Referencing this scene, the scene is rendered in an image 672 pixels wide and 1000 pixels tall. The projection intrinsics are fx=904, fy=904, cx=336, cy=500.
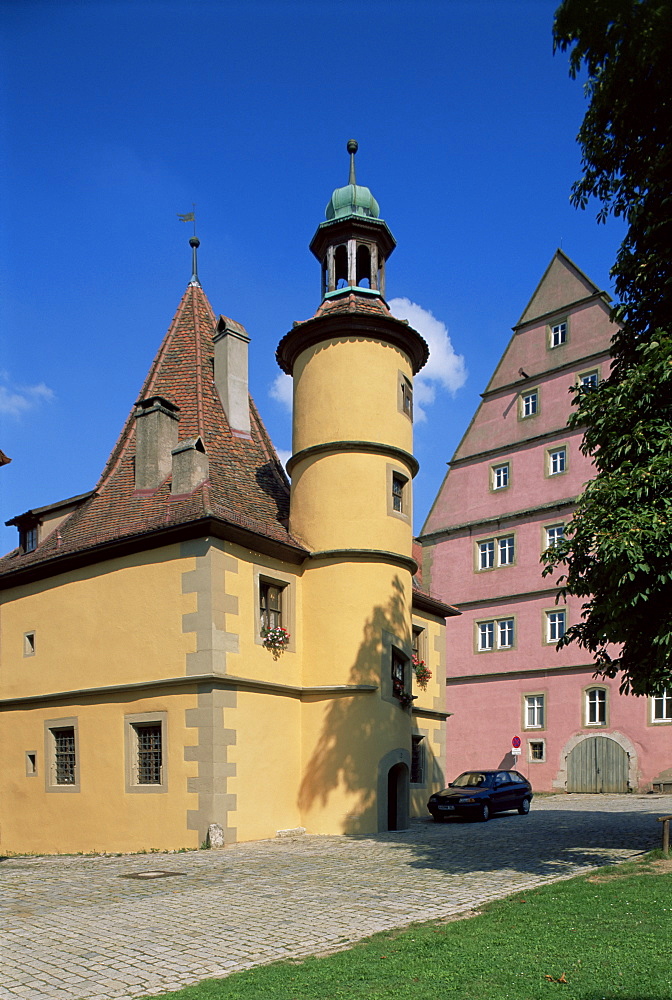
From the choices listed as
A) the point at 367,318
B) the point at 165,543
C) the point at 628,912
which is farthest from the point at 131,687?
the point at 628,912

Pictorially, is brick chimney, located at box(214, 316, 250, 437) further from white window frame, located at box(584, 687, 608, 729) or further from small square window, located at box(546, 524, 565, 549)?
white window frame, located at box(584, 687, 608, 729)

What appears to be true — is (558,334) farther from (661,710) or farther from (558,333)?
(661,710)

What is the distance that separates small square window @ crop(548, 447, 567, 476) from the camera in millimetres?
36000

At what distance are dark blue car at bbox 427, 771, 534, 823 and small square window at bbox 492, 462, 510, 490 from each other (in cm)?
1500

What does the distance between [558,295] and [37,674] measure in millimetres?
26444

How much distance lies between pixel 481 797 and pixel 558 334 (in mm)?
20962

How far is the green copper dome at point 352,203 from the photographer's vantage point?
78.0 ft

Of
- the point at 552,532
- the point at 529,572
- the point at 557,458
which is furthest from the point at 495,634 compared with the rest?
the point at 557,458

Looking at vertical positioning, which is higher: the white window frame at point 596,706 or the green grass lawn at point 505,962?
the green grass lawn at point 505,962

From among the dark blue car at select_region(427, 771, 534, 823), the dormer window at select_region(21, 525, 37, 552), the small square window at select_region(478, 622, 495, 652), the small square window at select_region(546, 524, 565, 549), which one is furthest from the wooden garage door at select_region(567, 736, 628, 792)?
the dormer window at select_region(21, 525, 37, 552)

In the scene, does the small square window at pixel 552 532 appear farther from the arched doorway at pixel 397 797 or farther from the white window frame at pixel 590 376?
the arched doorway at pixel 397 797

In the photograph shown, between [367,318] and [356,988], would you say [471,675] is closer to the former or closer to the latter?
[367,318]

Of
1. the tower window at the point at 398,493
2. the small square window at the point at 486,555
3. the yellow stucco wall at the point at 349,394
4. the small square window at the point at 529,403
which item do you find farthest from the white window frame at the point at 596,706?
the yellow stucco wall at the point at 349,394

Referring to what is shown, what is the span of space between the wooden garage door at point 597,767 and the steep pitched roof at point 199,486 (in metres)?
17.4
